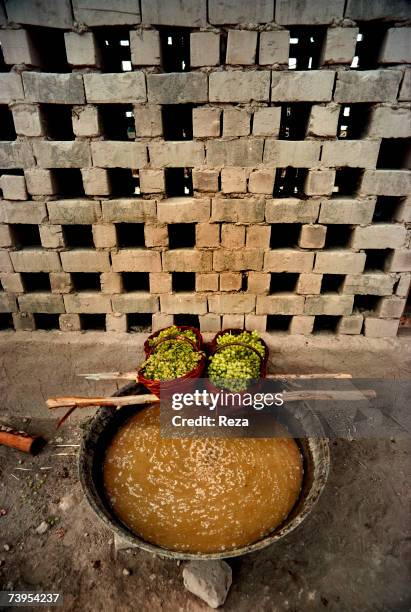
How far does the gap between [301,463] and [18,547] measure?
9.30ft

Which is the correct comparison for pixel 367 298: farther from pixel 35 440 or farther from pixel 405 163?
pixel 35 440

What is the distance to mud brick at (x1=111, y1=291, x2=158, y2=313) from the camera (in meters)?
4.84

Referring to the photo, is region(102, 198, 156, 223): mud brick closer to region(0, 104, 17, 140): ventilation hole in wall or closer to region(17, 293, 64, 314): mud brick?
region(17, 293, 64, 314): mud brick

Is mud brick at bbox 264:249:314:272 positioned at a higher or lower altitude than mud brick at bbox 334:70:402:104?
lower

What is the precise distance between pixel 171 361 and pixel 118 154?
97.4 inches

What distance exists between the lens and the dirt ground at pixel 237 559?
3012 millimetres

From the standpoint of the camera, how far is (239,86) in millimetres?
3818

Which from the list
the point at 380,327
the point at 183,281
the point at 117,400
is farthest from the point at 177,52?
the point at 380,327

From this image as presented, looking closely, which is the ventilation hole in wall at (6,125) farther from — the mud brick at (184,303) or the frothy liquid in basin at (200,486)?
the frothy liquid in basin at (200,486)

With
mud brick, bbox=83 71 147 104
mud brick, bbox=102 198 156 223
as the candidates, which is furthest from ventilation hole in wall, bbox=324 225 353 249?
mud brick, bbox=83 71 147 104

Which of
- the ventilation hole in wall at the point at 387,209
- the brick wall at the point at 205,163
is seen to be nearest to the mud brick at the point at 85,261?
the brick wall at the point at 205,163

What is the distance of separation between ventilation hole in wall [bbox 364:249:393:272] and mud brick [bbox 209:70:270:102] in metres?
2.40

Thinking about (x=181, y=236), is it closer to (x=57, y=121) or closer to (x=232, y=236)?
(x=232, y=236)

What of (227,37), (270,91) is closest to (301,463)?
(270,91)
